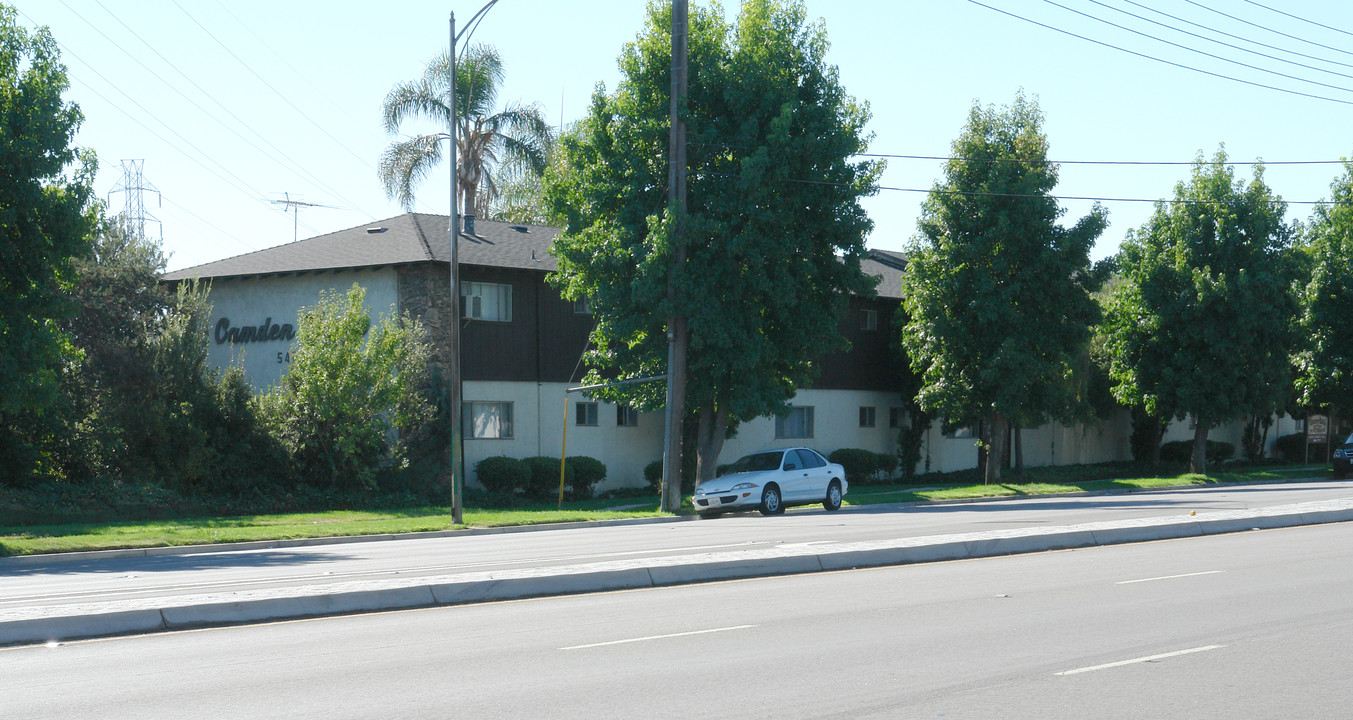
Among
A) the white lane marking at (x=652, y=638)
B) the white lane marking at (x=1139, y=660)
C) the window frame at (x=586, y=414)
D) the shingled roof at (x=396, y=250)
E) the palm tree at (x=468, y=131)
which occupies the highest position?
the palm tree at (x=468, y=131)

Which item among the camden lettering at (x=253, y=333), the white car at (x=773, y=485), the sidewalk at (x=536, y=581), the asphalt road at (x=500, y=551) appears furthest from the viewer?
the camden lettering at (x=253, y=333)

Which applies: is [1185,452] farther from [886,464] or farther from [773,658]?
[773,658]

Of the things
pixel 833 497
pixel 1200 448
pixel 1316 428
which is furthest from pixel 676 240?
pixel 1316 428

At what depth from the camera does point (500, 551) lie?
17.9 m

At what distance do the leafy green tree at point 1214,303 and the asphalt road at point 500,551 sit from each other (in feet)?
49.3

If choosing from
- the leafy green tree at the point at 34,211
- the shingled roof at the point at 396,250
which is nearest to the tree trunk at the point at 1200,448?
the shingled roof at the point at 396,250

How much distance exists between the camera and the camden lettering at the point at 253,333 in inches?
1414

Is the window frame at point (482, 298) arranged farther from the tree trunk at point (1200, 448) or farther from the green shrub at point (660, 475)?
the tree trunk at point (1200, 448)

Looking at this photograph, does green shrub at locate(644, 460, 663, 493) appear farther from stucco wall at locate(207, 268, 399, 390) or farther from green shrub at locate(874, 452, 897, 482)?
green shrub at locate(874, 452, 897, 482)

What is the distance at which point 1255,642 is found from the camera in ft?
29.9

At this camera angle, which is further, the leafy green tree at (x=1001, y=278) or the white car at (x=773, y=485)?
the leafy green tree at (x=1001, y=278)

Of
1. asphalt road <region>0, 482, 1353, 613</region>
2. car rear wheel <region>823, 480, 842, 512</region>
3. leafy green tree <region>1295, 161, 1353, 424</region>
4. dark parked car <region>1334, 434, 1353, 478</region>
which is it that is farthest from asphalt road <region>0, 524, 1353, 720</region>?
leafy green tree <region>1295, 161, 1353, 424</region>

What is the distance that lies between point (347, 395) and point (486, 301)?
5.76 m

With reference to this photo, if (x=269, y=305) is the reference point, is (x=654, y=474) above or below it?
below
